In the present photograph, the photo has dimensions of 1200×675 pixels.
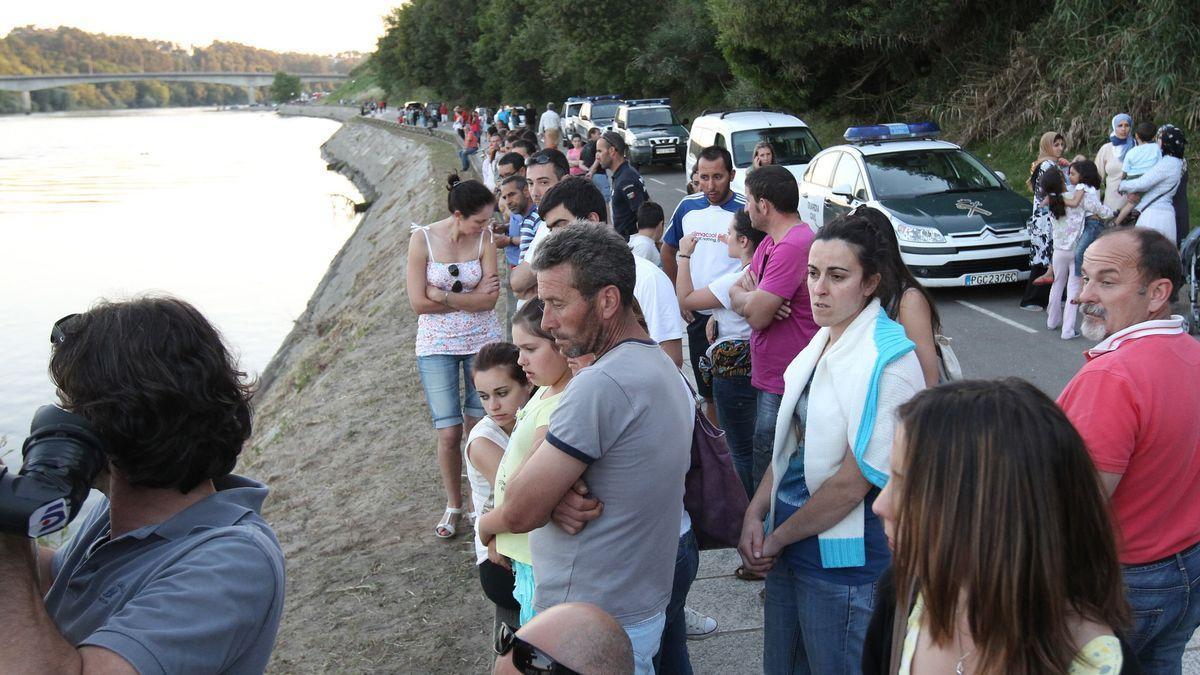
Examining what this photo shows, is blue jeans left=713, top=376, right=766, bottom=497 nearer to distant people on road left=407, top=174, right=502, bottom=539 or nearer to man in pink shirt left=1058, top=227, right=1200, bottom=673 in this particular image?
distant people on road left=407, top=174, right=502, bottom=539

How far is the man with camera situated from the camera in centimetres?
162

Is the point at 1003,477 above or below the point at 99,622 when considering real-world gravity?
above

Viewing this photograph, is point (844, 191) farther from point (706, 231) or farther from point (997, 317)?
point (706, 231)

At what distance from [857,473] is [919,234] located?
854cm

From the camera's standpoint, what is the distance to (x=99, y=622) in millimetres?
1820

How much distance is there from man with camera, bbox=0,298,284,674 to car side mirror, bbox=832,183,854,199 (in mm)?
10481

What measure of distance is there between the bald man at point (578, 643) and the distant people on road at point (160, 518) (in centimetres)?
48

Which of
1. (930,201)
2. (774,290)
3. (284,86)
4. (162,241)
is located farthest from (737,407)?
(284,86)

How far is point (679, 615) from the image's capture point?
3.12m

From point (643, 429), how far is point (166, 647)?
4.14ft

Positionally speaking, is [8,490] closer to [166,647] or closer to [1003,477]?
[166,647]

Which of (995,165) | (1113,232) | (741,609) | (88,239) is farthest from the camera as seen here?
(88,239)

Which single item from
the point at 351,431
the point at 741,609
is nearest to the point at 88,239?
the point at 351,431

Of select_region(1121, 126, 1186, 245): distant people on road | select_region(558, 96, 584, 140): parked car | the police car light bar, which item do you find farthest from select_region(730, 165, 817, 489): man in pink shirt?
select_region(558, 96, 584, 140): parked car
